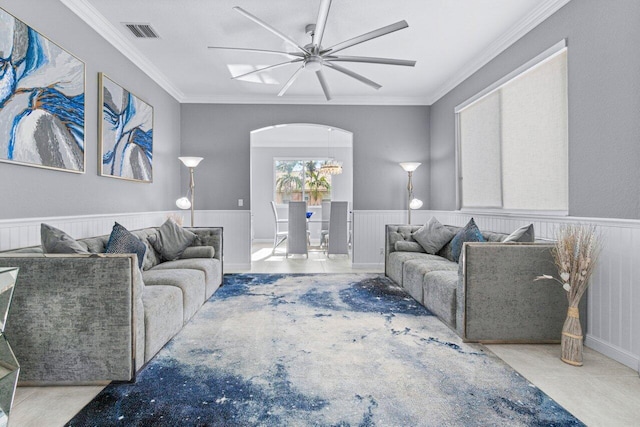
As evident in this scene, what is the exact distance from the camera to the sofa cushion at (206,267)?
3311 millimetres

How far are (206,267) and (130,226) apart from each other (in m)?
1.15

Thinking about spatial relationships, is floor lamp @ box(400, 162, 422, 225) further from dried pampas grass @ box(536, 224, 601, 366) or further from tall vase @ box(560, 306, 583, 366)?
tall vase @ box(560, 306, 583, 366)

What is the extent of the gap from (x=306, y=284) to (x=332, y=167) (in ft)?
14.2

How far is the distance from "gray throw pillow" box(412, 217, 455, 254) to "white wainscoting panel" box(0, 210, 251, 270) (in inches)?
106

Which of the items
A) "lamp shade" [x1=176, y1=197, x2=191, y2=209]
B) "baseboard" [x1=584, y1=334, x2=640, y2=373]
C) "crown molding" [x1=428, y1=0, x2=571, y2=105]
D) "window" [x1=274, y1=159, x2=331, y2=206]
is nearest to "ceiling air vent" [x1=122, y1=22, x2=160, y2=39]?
"lamp shade" [x1=176, y1=197, x2=191, y2=209]

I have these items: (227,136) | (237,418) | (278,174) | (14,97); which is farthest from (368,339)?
(278,174)

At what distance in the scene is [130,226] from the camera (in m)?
3.82

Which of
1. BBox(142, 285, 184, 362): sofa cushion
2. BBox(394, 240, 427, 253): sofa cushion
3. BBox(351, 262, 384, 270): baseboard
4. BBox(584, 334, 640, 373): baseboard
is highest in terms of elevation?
BBox(394, 240, 427, 253): sofa cushion

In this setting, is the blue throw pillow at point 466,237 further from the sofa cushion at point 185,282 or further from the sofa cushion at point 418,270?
the sofa cushion at point 185,282

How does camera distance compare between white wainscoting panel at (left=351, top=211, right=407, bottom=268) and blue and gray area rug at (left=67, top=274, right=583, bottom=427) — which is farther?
white wainscoting panel at (left=351, top=211, right=407, bottom=268)

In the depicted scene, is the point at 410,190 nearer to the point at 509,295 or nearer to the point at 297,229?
the point at 297,229

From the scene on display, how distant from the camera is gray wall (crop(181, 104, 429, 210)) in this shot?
547 cm

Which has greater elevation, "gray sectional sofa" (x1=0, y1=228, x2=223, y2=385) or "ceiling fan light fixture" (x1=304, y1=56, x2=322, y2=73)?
"ceiling fan light fixture" (x1=304, y1=56, x2=322, y2=73)

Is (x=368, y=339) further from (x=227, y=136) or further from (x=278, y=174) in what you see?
(x=278, y=174)
